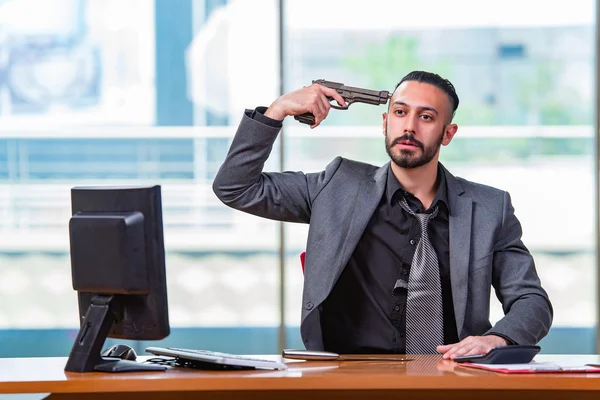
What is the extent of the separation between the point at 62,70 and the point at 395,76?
1764 mm

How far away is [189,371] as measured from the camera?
2.00 m

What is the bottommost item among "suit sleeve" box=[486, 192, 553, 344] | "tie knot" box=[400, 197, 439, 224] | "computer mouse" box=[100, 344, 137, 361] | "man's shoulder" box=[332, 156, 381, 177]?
"computer mouse" box=[100, 344, 137, 361]

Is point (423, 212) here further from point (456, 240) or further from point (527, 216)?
point (527, 216)

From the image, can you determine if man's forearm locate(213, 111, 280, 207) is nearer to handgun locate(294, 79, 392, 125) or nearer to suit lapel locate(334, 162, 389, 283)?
handgun locate(294, 79, 392, 125)

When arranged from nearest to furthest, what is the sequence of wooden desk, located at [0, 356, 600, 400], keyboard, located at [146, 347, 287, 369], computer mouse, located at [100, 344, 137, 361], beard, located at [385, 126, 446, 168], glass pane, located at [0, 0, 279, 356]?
wooden desk, located at [0, 356, 600, 400], keyboard, located at [146, 347, 287, 369], computer mouse, located at [100, 344, 137, 361], beard, located at [385, 126, 446, 168], glass pane, located at [0, 0, 279, 356]

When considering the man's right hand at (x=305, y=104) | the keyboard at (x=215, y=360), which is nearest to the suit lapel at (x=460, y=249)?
the man's right hand at (x=305, y=104)

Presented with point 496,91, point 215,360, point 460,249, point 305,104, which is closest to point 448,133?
point 460,249

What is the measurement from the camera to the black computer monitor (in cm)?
201

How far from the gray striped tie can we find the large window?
186cm

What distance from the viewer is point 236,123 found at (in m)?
4.48

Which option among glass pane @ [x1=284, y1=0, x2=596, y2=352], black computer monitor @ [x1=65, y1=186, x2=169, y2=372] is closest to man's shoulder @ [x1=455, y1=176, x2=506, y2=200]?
black computer monitor @ [x1=65, y1=186, x2=169, y2=372]

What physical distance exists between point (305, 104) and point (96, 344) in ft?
3.39

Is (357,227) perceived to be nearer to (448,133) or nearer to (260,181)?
(260,181)

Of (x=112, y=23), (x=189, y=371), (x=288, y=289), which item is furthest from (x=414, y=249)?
(x=112, y=23)
